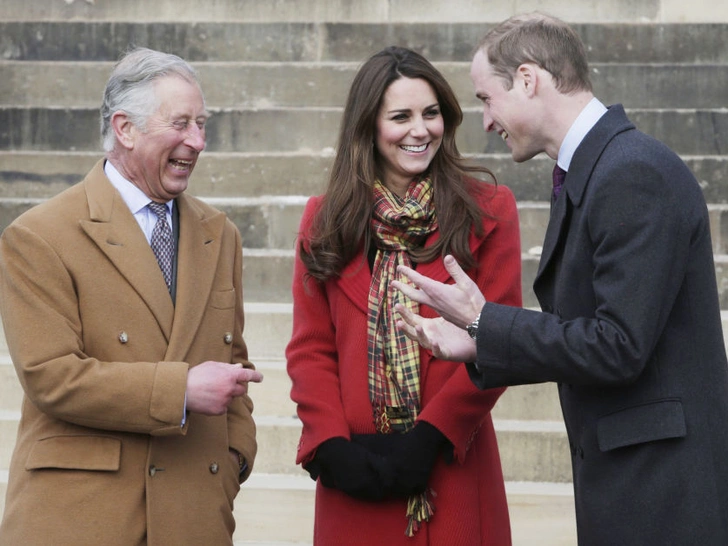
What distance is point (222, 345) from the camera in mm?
3008

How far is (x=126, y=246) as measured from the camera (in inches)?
110

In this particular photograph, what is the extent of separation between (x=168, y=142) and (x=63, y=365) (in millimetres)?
606

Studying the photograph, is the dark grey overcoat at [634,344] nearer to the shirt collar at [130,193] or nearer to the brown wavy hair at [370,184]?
the brown wavy hair at [370,184]

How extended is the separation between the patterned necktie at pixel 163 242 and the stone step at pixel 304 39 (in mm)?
4450

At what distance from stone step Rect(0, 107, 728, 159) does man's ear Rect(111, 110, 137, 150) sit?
3.62m

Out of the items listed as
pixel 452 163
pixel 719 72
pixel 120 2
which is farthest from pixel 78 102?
pixel 452 163

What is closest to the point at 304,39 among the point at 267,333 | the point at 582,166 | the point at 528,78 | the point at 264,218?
the point at 264,218

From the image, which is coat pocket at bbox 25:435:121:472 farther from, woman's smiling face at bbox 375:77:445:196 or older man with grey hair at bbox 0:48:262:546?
woman's smiling face at bbox 375:77:445:196

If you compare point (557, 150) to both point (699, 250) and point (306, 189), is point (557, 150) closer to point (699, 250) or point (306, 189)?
point (699, 250)

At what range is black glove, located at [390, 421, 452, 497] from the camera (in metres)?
2.97

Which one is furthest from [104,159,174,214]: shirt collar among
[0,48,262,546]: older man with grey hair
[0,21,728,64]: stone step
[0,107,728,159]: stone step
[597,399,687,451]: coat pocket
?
[0,21,728,64]: stone step

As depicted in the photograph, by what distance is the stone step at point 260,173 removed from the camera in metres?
6.11

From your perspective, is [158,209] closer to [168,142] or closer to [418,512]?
[168,142]

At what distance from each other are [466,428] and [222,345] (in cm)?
66
